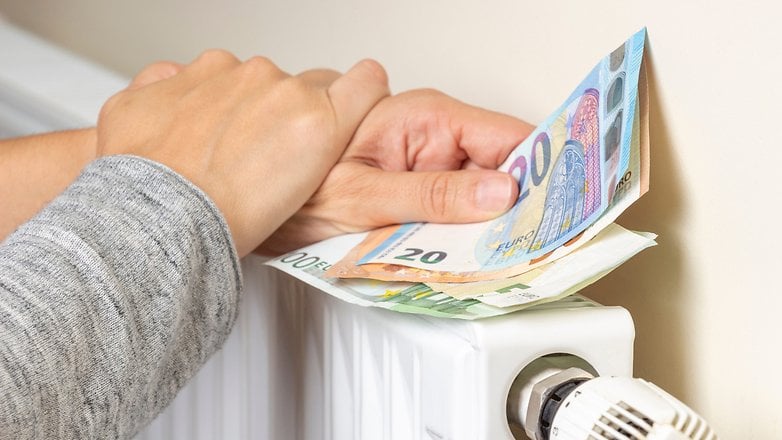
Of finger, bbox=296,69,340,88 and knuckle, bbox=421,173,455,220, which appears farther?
finger, bbox=296,69,340,88

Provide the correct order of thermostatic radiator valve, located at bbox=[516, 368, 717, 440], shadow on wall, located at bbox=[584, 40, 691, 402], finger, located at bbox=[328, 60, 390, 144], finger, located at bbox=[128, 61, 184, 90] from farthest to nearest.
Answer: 1. finger, located at bbox=[128, 61, 184, 90]
2. finger, located at bbox=[328, 60, 390, 144]
3. shadow on wall, located at bbox=[584, 40, 691, 402]
4. thermostatic radiator valve, located at bbox=[516, 368, 717, 440]

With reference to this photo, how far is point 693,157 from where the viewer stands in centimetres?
46

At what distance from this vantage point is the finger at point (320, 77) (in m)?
0.65

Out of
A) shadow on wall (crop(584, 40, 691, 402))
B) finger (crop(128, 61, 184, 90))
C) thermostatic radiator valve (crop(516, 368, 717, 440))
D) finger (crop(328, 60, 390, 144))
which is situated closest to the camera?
thermostatic radiator valve (crop(516, 368, 717, 440))

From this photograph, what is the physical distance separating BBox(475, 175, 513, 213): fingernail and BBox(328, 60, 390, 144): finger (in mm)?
105

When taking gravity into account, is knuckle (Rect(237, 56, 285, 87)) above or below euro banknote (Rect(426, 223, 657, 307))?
above

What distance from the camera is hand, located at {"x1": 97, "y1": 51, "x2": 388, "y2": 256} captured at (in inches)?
22.4

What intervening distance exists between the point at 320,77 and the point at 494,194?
7.1 inches

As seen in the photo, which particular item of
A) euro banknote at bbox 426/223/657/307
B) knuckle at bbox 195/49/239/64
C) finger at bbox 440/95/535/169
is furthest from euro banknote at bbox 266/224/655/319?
knuckle at bbox 195/49/239/64

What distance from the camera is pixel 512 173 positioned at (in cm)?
55

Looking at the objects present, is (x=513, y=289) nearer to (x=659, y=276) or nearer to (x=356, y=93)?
(x=659, y=276)

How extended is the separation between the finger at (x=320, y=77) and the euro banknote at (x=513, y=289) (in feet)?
0.60

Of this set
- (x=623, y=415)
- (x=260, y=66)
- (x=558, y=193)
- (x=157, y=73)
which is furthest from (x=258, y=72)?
(x=623, y=415)

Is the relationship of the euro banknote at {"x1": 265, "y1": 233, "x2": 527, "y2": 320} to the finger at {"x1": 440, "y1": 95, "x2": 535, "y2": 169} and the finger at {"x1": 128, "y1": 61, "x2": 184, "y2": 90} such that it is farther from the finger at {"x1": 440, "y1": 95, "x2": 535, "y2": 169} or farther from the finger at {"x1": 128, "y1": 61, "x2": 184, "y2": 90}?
the finger at {"x1": 128, "y1": 61, "x2": 184, "y2": 90}
